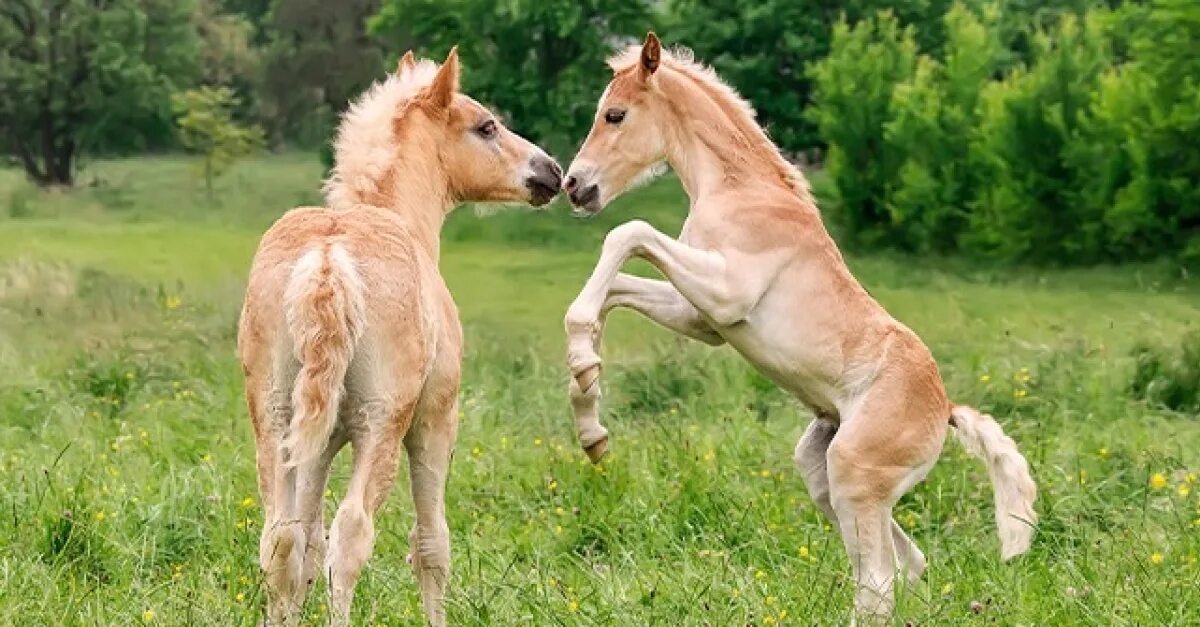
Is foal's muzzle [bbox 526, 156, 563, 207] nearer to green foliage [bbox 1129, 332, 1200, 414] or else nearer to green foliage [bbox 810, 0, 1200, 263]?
green foliage [bbox 1129, 332, 1200, 414]

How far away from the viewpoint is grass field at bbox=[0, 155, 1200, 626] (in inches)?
207

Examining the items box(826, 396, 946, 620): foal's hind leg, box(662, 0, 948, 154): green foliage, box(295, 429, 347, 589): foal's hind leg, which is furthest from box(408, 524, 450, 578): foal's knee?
box(662, 0, 948, 154): green foliage

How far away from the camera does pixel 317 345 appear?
458cm

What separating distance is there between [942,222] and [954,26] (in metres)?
4.60

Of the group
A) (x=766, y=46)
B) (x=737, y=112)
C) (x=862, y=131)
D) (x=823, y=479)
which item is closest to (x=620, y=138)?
(x=737, y=112)

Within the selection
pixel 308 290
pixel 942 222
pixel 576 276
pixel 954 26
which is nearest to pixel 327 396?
pixel 308 290

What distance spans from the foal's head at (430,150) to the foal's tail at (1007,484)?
190 centimetres

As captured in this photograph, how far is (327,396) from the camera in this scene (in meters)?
4.58

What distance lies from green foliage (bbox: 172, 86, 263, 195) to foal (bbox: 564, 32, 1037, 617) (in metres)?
39.8

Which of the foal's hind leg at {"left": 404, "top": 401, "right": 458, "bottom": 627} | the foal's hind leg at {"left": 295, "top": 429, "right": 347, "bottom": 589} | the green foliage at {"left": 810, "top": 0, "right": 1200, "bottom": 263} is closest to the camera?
the foal's hind leg at {"left": 295, "top": 429, "right": 347, "bottom": 589}

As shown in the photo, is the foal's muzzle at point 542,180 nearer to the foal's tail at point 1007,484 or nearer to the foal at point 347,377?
the foal at point 347,377

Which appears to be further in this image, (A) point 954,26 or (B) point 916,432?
(A) point 954,26

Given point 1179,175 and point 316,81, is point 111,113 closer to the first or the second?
point 316,81

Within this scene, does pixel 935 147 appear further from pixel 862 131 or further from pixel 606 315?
pixel 606 315
